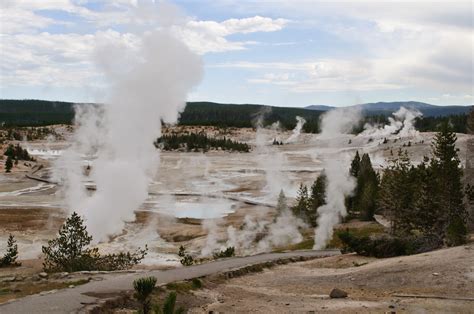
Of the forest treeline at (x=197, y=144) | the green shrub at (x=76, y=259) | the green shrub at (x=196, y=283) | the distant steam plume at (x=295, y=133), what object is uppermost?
the distant steam plume at (x=295, y=133)

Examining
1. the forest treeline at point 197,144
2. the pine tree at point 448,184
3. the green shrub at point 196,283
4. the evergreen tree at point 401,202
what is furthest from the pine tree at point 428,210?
the forest treeline at point 197,144

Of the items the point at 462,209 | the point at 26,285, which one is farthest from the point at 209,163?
the point at 26,285

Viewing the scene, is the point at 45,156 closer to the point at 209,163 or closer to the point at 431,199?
the point at 209,163

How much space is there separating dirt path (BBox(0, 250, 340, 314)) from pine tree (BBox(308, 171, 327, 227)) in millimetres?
24464

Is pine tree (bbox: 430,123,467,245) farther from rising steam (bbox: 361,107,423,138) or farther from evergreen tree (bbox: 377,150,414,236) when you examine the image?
rising steam (bbox: 361,107,423,138)

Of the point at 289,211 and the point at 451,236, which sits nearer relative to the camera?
the point at 451,236

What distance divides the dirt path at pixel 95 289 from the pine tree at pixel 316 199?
2446cm

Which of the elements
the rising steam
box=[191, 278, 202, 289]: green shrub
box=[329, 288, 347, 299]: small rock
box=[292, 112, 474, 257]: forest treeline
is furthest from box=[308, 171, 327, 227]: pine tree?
the rising steam

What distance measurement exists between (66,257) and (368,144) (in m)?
113

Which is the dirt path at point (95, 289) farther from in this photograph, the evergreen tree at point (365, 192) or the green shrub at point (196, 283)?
the evergreen tree at point (365, 192)

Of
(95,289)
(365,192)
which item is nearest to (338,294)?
(95,289)

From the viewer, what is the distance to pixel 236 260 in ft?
98.8

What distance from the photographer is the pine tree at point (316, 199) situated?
180 feet

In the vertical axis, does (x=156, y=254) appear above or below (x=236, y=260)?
below
